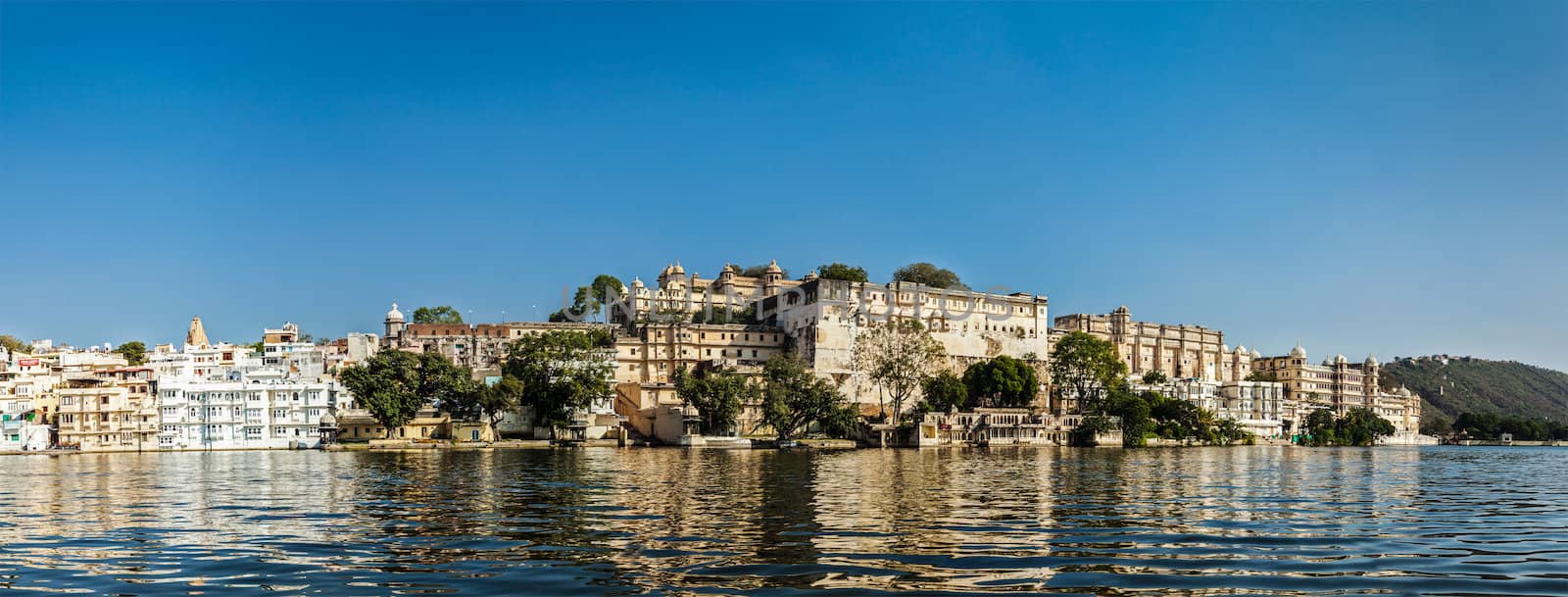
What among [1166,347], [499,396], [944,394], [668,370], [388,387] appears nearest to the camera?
[388,387]

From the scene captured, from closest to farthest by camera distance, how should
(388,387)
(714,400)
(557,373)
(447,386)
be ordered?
(388,387), (447,386), (714,400), (557,373)

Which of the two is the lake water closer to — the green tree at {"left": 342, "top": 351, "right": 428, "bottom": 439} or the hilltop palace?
the green tree at {"left": 342, "top": 351, "right": 428, "bottom": 439}

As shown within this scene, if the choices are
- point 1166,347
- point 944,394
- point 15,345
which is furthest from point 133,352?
point 1166,347

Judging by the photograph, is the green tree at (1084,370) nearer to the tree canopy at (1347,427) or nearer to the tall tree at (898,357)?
the tall tree at (898,357)

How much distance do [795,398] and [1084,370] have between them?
1203 inches

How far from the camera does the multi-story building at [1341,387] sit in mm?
139375

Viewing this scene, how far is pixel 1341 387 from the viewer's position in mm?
144000

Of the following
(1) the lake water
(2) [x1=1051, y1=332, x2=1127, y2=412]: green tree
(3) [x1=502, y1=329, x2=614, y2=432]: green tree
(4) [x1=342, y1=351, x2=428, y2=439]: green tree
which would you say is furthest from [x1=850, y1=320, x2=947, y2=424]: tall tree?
(1) the lake water

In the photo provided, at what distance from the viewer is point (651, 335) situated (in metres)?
99.9

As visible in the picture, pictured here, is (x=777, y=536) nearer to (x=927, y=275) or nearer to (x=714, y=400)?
(x=714, y=400)

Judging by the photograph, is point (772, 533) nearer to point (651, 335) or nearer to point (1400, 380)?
point (651, 335)

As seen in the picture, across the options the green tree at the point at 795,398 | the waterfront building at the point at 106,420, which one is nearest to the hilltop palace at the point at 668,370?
the waterfront building at the point at 106,420

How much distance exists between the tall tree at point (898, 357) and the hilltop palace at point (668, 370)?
1848mm

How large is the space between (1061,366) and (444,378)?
2070 inches
